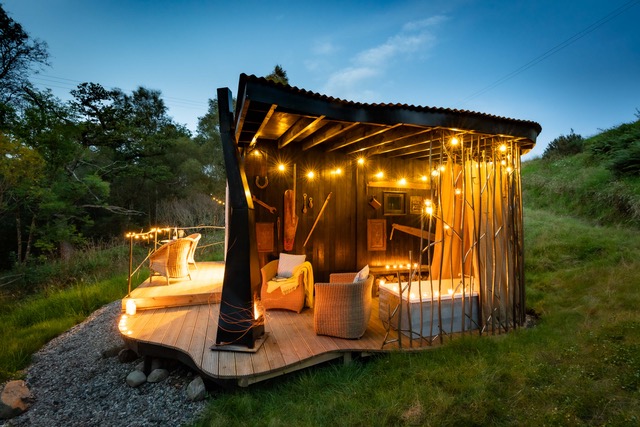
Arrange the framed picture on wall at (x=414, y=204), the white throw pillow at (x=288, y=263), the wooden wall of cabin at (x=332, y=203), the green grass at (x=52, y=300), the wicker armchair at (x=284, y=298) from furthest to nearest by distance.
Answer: the framed picture on wall at (x=414, y=204)
the wooden wall of cabin at (x=332, y=203)
the white throw pillow at (x=288, y=263)
the wicker armchair at (x=284, y=298)
the green grass at (x=52, y=300)

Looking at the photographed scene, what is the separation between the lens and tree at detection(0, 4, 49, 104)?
11.3 metres

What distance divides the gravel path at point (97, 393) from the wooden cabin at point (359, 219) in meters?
0.36

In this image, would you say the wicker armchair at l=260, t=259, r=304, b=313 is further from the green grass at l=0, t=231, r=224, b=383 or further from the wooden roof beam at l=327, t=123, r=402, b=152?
the green grass at l=0, t=231, r=224, b=383

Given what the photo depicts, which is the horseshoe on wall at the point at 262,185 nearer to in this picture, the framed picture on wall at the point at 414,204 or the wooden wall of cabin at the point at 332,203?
the wooden wall of cabin at the point at 332,203

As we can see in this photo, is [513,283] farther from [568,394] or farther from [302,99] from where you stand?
[302,99]

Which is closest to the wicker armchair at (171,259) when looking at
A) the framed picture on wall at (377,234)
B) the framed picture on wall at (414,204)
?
the framed picture on wall at (377,234)

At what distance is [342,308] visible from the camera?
11.4 ft

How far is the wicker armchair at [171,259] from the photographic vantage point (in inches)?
206

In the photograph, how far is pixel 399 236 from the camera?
6273mm

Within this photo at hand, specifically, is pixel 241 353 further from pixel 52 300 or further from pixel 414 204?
pixel 52 300

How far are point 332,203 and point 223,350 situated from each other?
331cm

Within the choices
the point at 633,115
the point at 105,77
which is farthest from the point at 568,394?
the point at 105,77

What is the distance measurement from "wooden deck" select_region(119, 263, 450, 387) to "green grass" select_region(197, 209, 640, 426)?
17cm

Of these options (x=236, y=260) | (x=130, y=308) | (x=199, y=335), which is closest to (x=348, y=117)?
(x=236, y=260)
